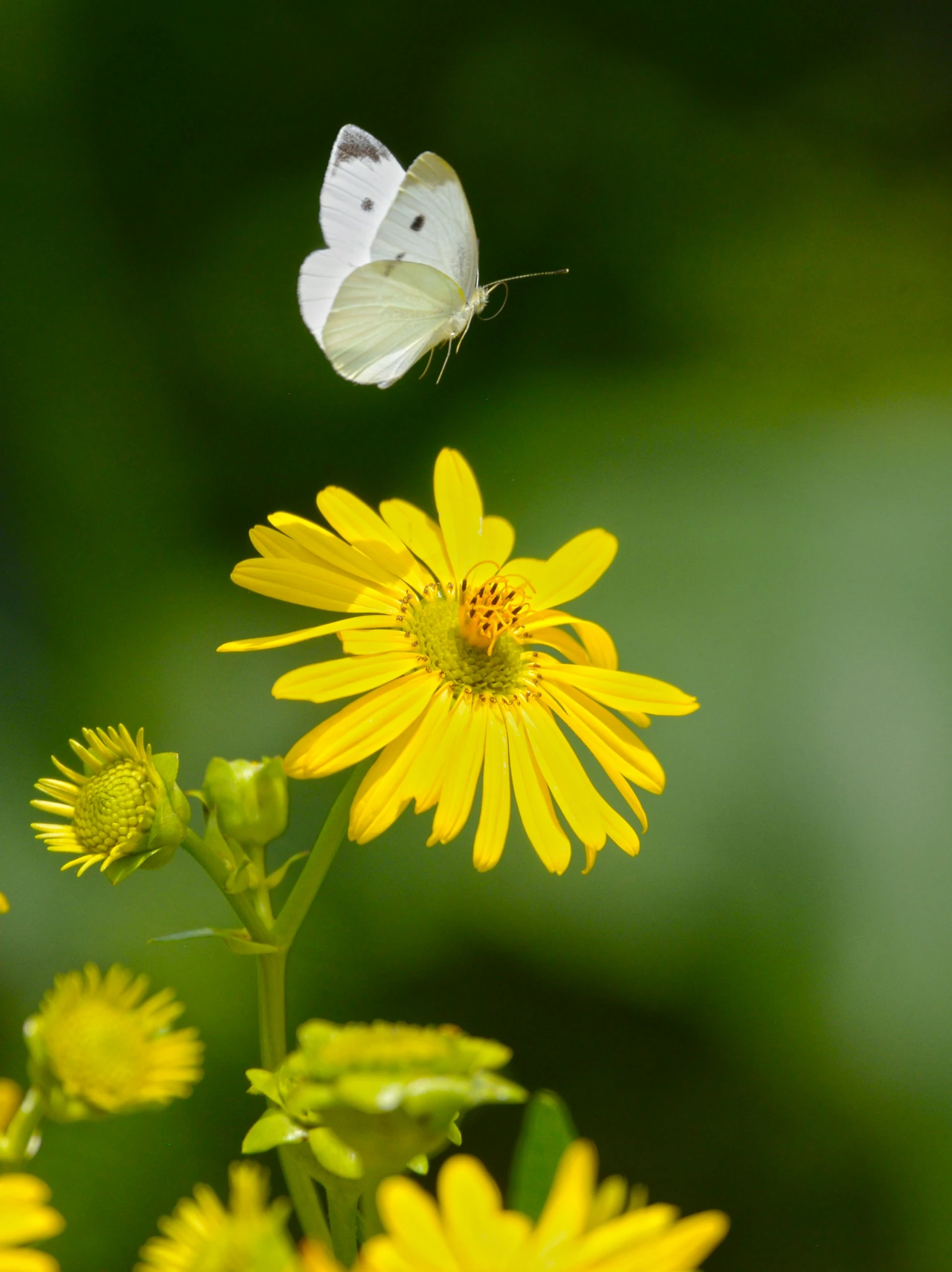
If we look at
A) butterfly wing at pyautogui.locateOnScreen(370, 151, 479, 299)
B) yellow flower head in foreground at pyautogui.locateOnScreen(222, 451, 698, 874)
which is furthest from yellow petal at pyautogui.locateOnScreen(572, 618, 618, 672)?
butterfly wing at pyautogui.locateOnScreen(370, 151, 479, 299)

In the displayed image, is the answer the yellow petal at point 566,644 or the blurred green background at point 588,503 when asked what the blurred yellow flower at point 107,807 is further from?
the blurred green background at point 588,503

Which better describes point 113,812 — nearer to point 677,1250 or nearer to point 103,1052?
point 103,1052

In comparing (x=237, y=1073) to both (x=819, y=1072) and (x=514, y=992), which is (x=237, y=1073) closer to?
(x=514, y=992)

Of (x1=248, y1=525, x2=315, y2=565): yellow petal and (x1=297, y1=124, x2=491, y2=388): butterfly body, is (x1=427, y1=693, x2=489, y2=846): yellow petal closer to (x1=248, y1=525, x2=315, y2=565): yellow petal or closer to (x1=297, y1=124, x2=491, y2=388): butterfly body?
(x1=248, y1=525, x2=315, y2=565): yellow petal

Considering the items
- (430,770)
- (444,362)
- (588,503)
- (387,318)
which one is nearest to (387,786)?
(430,770)

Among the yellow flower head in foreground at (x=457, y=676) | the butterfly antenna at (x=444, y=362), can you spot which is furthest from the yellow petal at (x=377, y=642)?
the butterfly antenna at (x=444, y=362)

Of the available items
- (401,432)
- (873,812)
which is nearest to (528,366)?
(401,432)
